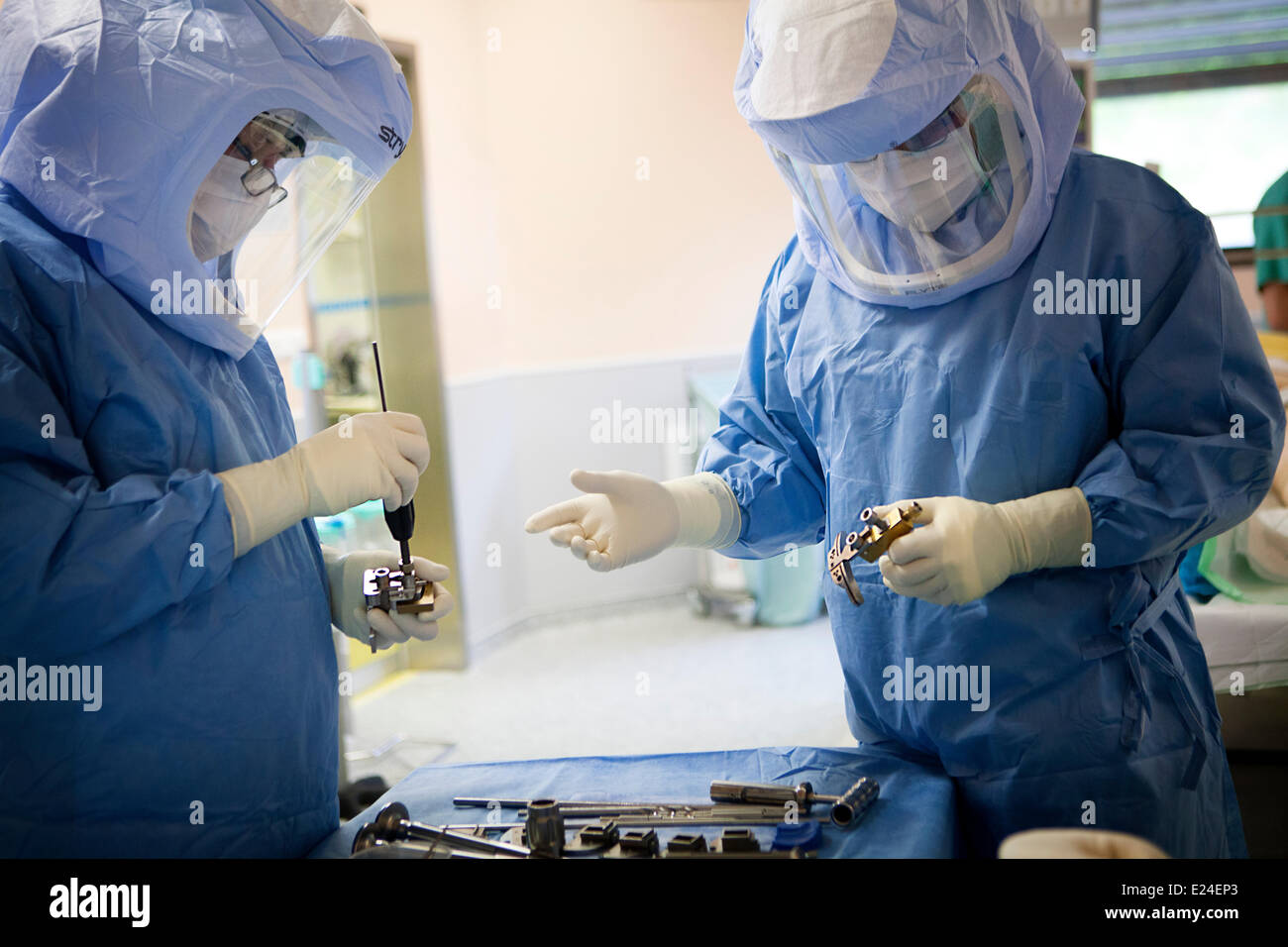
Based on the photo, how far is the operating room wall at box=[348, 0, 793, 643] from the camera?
391 centimetres

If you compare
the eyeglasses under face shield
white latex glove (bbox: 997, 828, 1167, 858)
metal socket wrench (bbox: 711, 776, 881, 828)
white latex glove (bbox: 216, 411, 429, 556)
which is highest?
the eyeglasses under face shield

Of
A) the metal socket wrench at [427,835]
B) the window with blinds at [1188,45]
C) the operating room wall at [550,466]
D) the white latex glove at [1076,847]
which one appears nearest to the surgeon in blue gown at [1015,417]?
the white latex glove at [1076,847]

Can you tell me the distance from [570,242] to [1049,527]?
137 inches

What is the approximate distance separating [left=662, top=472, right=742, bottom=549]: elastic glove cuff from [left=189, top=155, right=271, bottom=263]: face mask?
2.14 feet

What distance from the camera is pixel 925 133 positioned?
1213mm

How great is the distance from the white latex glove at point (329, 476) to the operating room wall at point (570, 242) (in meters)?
2.78

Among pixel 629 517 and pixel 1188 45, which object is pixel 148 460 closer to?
pixel 629 517

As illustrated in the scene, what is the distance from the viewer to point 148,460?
105 centimetres

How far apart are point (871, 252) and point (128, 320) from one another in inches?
36.3

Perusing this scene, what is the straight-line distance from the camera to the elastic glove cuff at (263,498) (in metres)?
1.05

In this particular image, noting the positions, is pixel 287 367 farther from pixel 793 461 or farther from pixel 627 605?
pixel 793 461

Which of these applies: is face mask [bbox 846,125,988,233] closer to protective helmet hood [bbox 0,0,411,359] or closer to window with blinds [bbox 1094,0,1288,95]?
protective helmet hood [bbox 0,0,411,359]

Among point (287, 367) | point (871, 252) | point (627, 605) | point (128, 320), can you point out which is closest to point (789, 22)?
point (871, 252)

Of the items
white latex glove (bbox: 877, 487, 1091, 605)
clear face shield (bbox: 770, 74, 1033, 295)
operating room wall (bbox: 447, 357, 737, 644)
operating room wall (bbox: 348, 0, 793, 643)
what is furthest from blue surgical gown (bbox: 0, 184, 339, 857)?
operating room wall (bbox: 447, 357, 737, 644)
